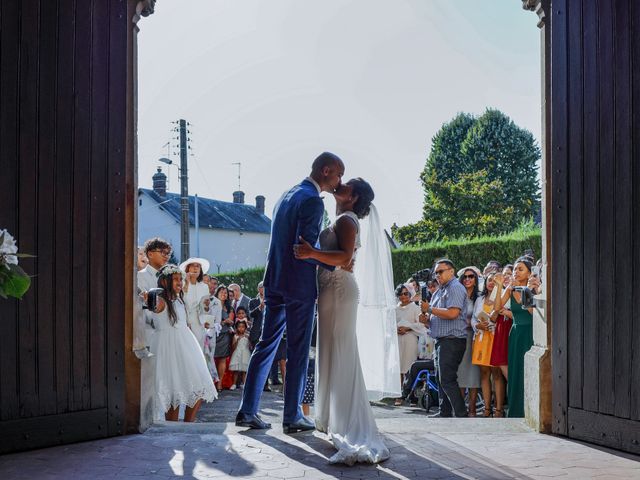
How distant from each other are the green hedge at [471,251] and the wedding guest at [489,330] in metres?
9.28

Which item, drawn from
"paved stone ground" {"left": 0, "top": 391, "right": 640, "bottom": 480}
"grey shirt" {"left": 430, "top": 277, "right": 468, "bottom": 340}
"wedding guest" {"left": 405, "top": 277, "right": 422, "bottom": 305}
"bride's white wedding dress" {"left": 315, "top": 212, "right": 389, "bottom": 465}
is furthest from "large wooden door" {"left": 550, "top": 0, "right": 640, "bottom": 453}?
"wedding guest" {"left": 405, "top": 277, "right": 422, "bottom": 305}

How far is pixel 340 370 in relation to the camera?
17.5 ft

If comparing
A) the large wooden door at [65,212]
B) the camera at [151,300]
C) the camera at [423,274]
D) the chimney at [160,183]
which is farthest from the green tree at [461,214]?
the large wooden door at [65,212]

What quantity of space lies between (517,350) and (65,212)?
4867mm

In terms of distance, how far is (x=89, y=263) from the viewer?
18.1 feet

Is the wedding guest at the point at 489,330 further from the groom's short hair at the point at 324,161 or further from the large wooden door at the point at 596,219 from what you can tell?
the groom's short hair at the point at 324,161

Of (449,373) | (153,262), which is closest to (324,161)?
(153,262)

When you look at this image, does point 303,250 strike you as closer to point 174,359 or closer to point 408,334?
Result: point 174,359

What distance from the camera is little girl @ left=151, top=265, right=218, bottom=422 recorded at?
6789mm

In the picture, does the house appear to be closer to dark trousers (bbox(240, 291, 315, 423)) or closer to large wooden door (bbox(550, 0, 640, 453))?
dark trousers (bbox(240, 291, 315, 423))

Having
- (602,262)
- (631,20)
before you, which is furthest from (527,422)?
(631,20)

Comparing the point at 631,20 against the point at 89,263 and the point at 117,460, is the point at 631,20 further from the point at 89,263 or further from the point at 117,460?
the point at 117,460

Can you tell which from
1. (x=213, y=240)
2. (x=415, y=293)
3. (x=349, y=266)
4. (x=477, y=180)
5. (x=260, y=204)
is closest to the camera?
(x=349, y=266)

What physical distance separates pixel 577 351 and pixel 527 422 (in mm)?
951
